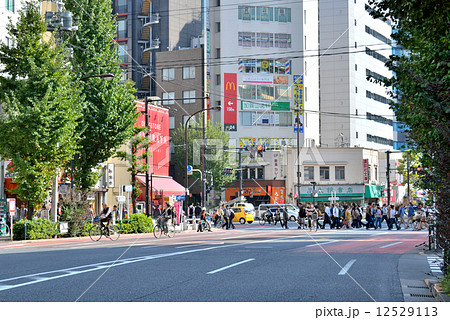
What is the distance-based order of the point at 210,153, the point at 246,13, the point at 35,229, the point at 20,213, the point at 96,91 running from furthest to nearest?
the point at 246,13 < the point at 210,153 < the point at 20,213 < the point at 96,91 < the point at 35,229

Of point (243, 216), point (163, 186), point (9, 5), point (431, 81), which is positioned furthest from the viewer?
point (243, 216)

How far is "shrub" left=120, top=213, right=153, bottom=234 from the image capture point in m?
36.8

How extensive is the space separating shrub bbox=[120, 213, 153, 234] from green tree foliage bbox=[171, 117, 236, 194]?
30638 mm

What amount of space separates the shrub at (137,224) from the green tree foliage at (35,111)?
7.66m

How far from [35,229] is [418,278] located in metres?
20.7

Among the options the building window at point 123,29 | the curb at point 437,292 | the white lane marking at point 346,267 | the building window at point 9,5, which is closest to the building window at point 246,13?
the building window at point 123,29

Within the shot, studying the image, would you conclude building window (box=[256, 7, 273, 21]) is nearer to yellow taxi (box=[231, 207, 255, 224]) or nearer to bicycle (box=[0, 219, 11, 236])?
yellow taxi (box=[231, 207, 255, 224])

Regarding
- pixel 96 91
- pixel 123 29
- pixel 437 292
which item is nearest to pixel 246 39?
pixel 123 29

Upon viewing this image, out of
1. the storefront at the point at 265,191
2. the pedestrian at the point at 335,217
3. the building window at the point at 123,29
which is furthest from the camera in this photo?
the building window at the point at 123,29

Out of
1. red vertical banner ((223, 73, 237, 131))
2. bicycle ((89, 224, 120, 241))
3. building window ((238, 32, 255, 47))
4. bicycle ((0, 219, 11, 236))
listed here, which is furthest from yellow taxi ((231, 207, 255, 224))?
bicycle ((89, 224, 120, 241))

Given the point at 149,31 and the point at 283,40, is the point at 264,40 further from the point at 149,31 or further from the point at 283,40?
the point at 149,31

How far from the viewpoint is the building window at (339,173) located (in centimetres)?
7769

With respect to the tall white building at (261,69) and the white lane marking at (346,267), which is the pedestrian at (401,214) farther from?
the tall white building at (261,69)

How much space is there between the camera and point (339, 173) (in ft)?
256
